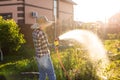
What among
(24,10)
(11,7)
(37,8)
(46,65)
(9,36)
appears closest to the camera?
(46,65)

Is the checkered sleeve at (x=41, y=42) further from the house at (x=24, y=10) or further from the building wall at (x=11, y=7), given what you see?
the building wall at (x=11, y=7)

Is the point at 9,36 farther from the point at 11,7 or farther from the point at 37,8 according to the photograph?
the point at 37,8

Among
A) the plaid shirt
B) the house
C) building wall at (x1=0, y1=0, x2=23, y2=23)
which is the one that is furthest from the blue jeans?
building wall at (x1=0, y1=0, x2=23, y2=23)

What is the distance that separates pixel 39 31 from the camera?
7.60m

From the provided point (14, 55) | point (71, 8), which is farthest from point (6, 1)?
point (71, 8)

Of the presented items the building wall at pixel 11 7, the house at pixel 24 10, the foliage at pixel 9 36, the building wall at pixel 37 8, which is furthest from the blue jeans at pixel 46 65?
the building wall at pixel 37 8

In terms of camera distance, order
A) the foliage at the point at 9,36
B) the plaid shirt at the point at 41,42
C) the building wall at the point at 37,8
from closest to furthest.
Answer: the plaid shirt at the point at 41,42
the foliage at the point at 9,36
the building wall at the point at 37,8

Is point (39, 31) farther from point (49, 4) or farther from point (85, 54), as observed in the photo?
point (49, 4)

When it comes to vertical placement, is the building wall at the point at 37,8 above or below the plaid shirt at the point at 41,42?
above

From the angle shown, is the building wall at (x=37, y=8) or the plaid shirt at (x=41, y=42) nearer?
the plaid shirt at (x=41, y=42)

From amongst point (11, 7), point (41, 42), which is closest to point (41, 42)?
point (41, 42)

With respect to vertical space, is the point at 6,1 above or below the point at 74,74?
above

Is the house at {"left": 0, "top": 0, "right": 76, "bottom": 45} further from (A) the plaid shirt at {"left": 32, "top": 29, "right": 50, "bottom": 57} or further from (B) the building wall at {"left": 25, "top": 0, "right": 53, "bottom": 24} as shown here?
(A) the plaid shirt at {"left": 32, "top": 29, "right": 50, "bottom": 57}

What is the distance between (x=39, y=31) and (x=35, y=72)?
2.46 metres
